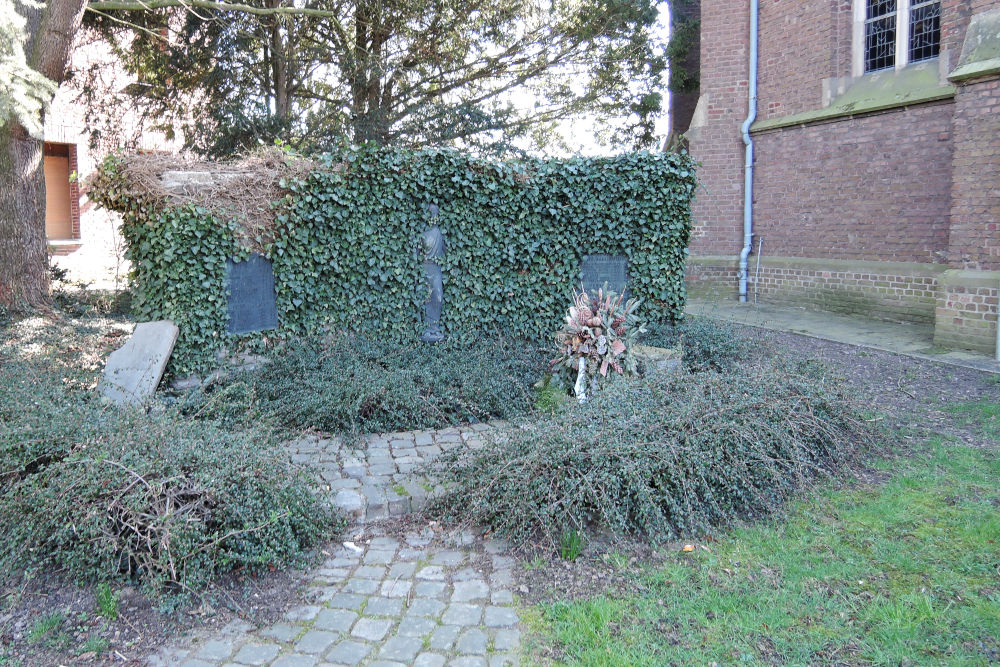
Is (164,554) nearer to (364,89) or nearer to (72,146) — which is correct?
(364,89)

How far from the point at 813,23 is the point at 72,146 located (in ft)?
55.0

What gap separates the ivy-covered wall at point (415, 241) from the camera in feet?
22.5

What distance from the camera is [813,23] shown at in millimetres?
12891

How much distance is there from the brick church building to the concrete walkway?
357 millimetres

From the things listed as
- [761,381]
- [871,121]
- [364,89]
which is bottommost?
[761,381]

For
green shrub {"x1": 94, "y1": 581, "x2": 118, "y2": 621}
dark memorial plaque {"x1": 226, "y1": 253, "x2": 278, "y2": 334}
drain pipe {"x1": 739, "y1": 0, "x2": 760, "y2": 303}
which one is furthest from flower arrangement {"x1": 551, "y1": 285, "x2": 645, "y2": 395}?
drain pipe {"x1": 739, "y1": 0, "x2": 760, "y2": 303}

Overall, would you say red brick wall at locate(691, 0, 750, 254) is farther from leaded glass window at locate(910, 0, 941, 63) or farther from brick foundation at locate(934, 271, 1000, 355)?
brick foundation at locate(934, 271, 1000, 355)

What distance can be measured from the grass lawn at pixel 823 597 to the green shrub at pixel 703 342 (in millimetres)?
3222

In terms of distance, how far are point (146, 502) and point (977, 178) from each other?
1003cm

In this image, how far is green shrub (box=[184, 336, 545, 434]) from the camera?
598cm

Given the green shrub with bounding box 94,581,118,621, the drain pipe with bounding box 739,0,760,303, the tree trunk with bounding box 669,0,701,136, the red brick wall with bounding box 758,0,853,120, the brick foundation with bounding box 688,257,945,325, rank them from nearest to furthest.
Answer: the green shrub with bounding box 94,581,118,621 < the brick foundation with bounding box 688,257,945,325 < the red brick wall with bounding box 758,0,853,120 < the drain pipe with bounding box 739,0,760,303 < the tree trunk with bounding box 669,0,701,136

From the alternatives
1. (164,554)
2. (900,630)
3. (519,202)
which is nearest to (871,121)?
(519,202)

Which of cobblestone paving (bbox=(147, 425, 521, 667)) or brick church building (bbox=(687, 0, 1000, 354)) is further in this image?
brick church building (bbox=(687, 0, 1000, 354))

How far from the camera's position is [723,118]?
14.4 metres
